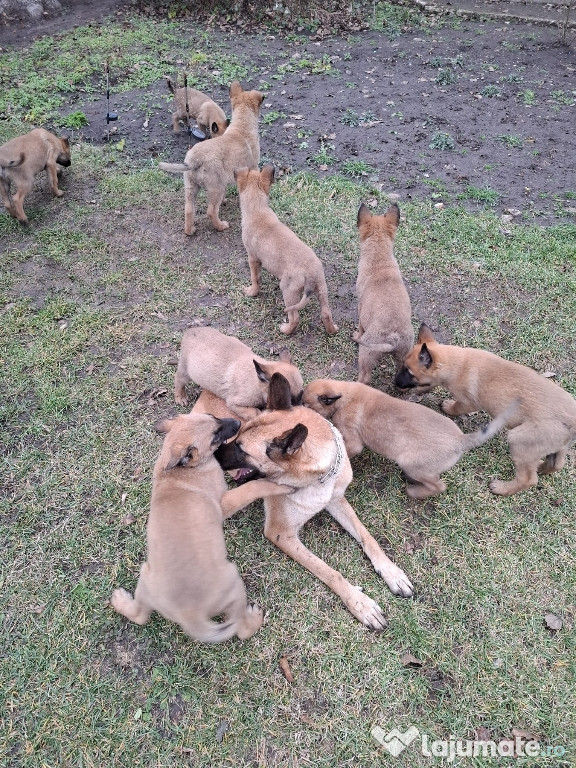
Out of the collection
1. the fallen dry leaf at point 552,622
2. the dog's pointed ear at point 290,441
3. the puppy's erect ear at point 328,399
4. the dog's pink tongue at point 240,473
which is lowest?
the fallen dry leaf at point 552,622

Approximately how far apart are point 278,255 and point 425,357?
6.31 feet

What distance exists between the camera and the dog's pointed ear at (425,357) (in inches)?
176

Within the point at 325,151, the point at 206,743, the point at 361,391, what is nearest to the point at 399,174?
the point at 325,151

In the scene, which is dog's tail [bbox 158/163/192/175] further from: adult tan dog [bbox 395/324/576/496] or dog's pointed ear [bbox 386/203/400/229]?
adult tan dog [bbox 395/324/576/496]

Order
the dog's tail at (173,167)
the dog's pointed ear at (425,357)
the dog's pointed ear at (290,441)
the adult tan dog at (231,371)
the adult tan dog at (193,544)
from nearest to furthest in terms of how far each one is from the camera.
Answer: the adult tan dog at (193,544)
the dog's pointed ear at (290,441)
the adult tan dog at (231,371)
the dog's pointed ear at (425,357)
the dog's tail at (173,167)

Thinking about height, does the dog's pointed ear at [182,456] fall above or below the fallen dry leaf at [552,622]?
above

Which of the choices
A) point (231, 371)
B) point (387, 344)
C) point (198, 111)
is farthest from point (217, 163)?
point (387, 344)

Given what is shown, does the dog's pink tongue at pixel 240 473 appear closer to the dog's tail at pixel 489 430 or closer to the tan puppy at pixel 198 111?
the dog's tail at pixel 489 430

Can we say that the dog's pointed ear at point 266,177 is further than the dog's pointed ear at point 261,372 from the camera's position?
Yes

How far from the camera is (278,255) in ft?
17.7

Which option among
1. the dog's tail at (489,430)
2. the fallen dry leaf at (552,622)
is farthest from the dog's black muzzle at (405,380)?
the fallen dry leaf at (552,622)

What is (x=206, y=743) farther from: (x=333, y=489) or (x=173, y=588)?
(x=333, y=489)

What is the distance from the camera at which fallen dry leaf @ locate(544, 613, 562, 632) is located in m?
3.52

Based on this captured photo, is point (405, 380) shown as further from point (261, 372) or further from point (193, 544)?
point (193, 544)
